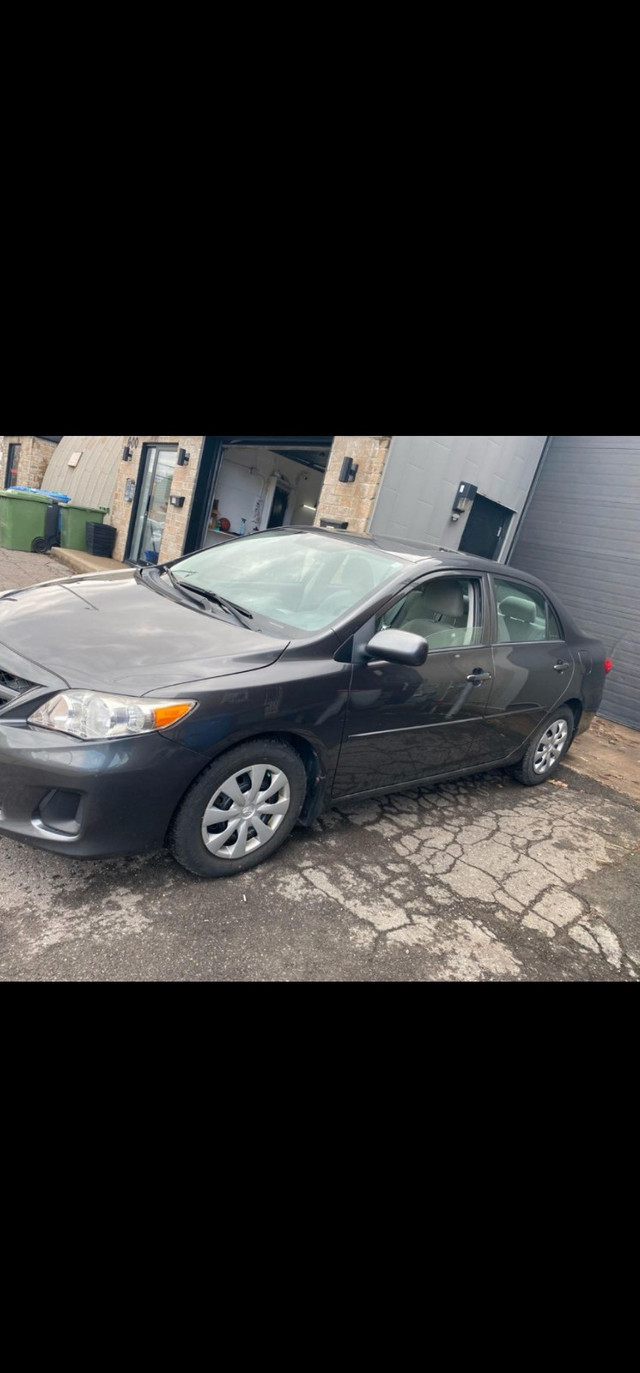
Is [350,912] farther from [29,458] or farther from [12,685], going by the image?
[29,458]

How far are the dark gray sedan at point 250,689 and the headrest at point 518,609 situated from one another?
0.09 ft

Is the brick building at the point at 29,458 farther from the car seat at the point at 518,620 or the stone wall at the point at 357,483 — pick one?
the car seat at the point at 518,620

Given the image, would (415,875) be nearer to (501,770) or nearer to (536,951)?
(536,951)

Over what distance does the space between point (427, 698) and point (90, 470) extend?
531 inches

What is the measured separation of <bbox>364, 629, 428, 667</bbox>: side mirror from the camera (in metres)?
2.72

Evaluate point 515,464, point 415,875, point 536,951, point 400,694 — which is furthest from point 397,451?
point 536,951

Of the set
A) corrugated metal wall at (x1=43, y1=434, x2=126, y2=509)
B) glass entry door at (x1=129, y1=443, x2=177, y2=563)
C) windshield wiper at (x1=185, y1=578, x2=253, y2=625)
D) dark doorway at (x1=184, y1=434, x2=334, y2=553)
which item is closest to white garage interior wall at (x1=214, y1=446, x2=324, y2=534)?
dark doorway at (x1=184, y1=434, x2=334, y2=553)

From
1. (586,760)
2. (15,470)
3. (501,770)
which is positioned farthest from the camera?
(15,470)

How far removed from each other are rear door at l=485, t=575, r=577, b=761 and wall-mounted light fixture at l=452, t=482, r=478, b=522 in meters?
3.60

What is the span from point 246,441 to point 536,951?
27.4 ft

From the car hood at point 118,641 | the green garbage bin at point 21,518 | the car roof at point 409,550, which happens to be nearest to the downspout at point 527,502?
the car roof at point 409,550

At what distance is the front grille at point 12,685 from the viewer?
228 cm

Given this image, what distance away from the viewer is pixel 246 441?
9164 mm

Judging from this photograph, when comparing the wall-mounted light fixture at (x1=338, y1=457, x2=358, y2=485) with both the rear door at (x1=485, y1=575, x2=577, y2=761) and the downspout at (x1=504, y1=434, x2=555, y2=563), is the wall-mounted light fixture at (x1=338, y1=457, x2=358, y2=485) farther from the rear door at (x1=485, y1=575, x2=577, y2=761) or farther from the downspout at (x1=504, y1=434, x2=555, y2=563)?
the rear door at (x1=485, y1=575, x2=577, y2=761)
